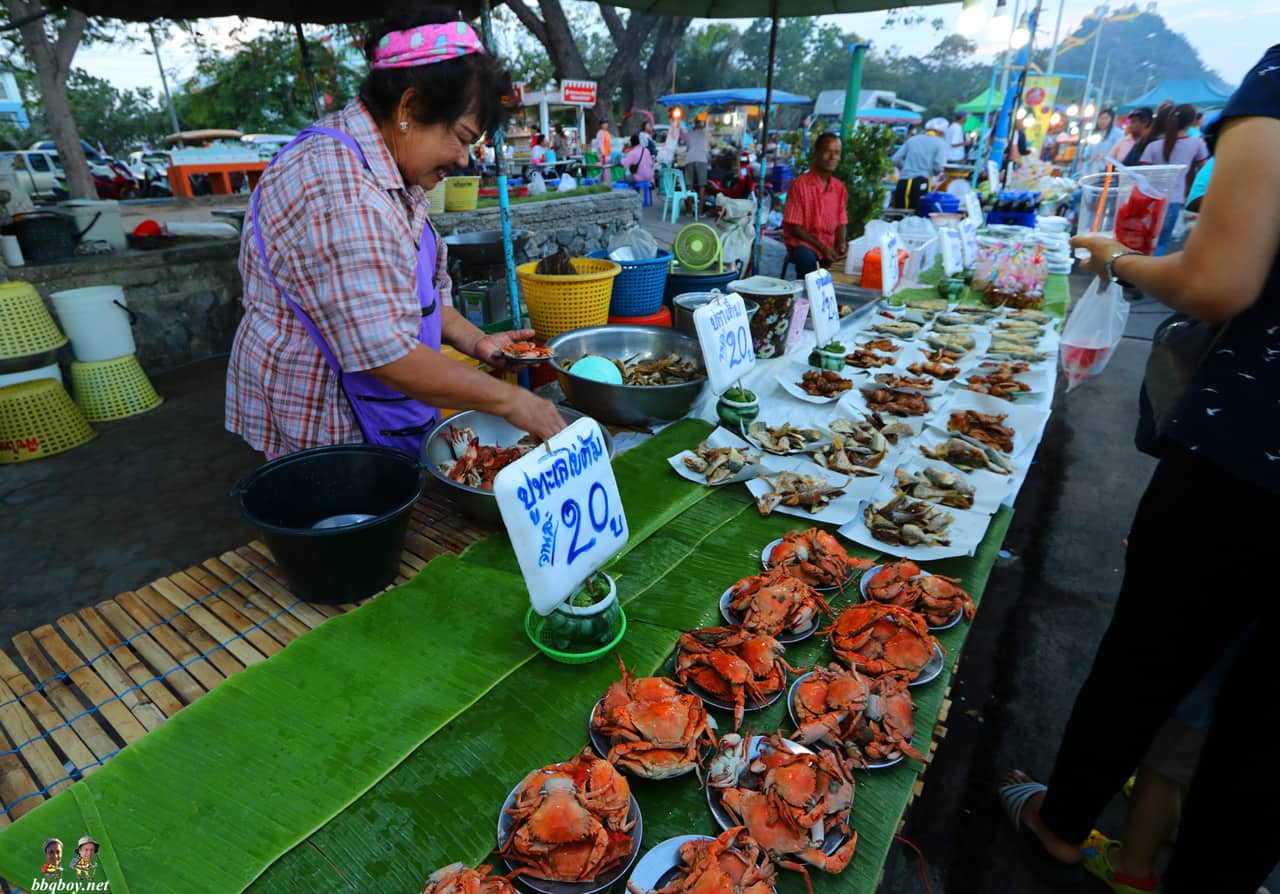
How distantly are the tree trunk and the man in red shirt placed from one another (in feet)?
39.1

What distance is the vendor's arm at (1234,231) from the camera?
124cm

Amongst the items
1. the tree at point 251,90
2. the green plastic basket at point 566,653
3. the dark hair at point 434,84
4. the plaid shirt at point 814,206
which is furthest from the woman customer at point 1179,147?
the tree at point 251,90

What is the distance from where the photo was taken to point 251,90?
28.8 meters

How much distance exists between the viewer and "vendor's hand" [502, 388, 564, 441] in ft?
5.99

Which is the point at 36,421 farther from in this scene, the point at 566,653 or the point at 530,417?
the point at 566,653

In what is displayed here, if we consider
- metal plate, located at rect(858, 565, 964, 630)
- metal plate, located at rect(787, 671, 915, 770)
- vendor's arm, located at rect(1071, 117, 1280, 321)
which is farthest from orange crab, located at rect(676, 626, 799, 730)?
vendor's arm, located at rect(1071, 117, 1280, 321)

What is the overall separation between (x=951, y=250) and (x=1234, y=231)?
4.77 m

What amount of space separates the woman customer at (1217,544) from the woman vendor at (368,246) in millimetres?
1596

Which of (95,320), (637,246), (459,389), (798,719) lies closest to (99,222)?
(95,320)

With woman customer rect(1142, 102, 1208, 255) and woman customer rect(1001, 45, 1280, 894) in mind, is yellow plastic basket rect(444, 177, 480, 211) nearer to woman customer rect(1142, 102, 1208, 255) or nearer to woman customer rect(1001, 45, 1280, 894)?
woman customer rect(1001, 45, 1280, 894)

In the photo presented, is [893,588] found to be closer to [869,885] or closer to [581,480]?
[869,885]

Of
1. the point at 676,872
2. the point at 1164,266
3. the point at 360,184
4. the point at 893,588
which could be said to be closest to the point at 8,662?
the point at 360,184

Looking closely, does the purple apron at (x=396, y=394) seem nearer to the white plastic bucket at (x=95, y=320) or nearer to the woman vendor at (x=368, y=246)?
the woman vendor at (x=368, y=246)

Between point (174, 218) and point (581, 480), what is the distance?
12.3 meters
